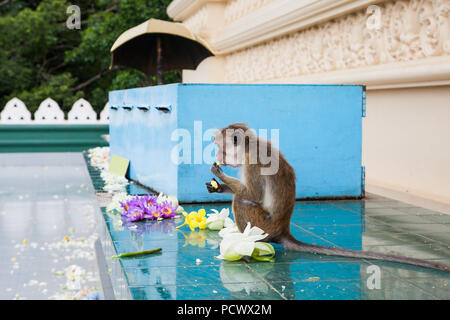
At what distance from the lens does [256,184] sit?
11.1 feet

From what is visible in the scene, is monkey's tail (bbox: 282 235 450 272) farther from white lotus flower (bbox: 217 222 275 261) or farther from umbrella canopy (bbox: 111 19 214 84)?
umbrella canopy (bbox: 111 19 214 84)

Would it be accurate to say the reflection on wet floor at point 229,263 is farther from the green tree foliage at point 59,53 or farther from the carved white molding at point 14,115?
the green tree foliage at point 59,53

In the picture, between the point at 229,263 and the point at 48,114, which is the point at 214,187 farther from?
the point at 48,114

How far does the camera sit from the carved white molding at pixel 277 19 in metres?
7.23

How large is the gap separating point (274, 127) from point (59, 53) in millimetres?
19287

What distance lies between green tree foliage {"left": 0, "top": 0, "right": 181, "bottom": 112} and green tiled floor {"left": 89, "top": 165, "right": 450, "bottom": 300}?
13554mm

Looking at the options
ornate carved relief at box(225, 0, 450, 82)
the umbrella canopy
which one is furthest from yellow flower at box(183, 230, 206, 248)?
the umbrella canopy

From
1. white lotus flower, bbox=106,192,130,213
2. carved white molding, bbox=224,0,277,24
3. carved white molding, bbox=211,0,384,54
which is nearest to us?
white lotus flower, bbox=106,192,130,213

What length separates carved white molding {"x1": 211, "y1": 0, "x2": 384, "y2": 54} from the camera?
723 centimetres

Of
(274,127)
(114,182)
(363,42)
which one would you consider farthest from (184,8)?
(274,127)

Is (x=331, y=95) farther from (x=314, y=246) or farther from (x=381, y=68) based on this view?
(x=314, y=246)

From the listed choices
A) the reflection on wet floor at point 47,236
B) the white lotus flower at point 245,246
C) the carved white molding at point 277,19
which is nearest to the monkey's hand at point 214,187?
the white lotus flower at point 245,246

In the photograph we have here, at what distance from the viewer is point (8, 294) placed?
4.59 metres

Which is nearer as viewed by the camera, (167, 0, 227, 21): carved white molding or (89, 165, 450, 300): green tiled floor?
(89, 165, 450, 300): green tiled floor
